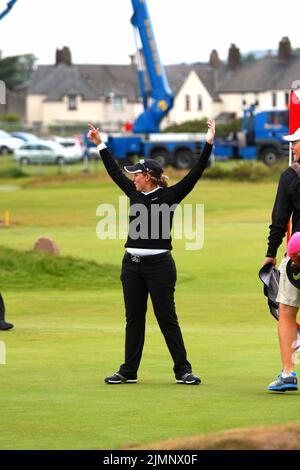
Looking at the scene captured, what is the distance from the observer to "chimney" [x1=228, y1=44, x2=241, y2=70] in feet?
515

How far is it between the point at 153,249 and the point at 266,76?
141 meters

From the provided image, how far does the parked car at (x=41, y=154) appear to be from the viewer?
85062mm

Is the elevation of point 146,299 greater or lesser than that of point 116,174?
lesser

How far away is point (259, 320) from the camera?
1892 cm

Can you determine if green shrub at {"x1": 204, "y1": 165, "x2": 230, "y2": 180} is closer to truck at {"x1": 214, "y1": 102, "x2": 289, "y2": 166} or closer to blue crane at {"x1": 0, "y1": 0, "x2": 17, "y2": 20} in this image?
truck at {"x1": 214, "y1": 102, "x2": 289, "y2": 166}

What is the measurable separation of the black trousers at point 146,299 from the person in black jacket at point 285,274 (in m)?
1.02

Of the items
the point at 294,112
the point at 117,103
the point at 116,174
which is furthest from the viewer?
the point at 117,103

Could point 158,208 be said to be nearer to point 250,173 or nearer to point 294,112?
point 294,112

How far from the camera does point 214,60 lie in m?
166

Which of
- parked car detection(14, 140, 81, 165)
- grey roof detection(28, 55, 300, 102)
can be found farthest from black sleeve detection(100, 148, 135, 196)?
grey roof detection(28, 55, 300, 102)

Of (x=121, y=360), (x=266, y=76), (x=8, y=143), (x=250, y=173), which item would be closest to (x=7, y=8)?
(x=250, y=173)

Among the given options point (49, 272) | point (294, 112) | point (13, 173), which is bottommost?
point (13, 173)
